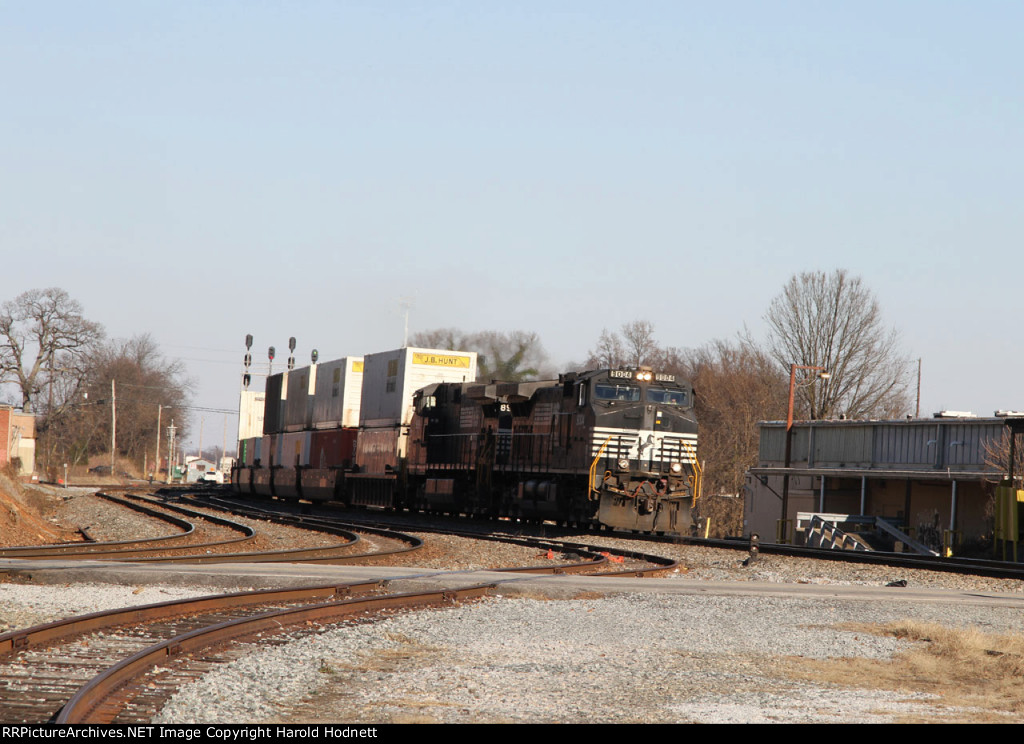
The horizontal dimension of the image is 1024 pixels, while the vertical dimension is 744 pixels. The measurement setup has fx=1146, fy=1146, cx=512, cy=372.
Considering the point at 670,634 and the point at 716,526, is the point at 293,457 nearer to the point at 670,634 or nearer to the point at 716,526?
the point at 716,526

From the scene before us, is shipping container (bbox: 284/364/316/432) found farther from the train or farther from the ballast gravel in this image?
the ballast gravel

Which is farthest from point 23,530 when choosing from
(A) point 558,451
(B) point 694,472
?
(B) point 694,472

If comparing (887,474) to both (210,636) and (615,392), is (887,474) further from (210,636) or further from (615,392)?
(210,636)

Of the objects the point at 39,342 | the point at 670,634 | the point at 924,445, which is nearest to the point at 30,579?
the point at 670,634

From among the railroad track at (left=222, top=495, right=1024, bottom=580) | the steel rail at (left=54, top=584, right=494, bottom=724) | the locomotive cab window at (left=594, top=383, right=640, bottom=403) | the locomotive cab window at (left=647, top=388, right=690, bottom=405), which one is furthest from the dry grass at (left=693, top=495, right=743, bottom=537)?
the steel rail at (left=54, top=584, right=494, bottom=724)

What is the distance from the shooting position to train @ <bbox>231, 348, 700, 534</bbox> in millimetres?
26219

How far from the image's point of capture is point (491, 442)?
30.8m

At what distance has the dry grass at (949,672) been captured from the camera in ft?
25.4

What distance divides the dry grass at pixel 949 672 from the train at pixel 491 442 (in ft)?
47.2

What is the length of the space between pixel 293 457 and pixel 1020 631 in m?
35.1

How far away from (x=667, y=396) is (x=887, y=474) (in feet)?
57.2

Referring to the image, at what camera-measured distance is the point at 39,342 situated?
78375mm

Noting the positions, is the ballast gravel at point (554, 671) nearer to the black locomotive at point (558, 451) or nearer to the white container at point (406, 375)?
the black locomotive at point (558, 451)

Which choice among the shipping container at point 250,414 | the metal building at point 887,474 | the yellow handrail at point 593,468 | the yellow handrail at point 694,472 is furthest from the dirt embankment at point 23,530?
the shipping container at point 250,414
